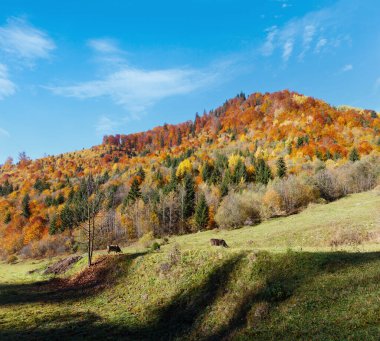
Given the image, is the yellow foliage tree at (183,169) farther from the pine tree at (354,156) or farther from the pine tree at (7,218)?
the pine tree at (7,218)

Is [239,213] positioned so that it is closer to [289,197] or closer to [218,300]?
[289,197]

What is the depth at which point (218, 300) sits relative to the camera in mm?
19406

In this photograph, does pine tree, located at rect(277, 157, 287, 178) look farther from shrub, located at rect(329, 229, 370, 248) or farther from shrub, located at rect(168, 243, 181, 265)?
shrub, located at rect(168, 243, 181, 265)

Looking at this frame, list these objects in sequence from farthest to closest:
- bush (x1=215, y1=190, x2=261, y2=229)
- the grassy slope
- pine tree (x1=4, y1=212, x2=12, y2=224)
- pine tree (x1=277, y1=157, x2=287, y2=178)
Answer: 1. pine tree (x1=4, y1=212, x2=12, y2=224)
2. pine tree (x1=277, y1=157, x2=287, y2=178)
3. bush (x1=215, y1=190, x2=261, y2=229)
4. the grassy slope

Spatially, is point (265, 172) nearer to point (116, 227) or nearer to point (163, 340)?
point (116, 227)

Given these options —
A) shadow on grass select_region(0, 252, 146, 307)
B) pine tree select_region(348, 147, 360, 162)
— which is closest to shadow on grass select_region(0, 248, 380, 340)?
shadow on grass select_region(0, 252, 146, 307)

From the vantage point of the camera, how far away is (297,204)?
8231 centimetres

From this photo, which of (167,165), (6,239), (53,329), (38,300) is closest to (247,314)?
(53,329)

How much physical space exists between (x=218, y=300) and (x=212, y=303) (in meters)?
0.45

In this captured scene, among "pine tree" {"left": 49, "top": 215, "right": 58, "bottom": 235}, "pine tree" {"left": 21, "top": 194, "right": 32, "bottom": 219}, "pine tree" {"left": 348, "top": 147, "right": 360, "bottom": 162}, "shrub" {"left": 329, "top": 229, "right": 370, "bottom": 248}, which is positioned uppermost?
"pine tree" {"left": 348, "top": 147, "right": 360, "bottom": 162}

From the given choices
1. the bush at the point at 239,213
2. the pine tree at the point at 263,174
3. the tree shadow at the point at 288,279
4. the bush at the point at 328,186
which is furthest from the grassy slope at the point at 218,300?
the pine tree at the point at 263,174

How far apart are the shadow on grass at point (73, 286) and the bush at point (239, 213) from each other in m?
43.4

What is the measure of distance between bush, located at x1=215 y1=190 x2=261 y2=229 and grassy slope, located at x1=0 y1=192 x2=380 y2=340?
46321mm

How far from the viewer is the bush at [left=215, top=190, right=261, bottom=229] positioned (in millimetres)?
75188
